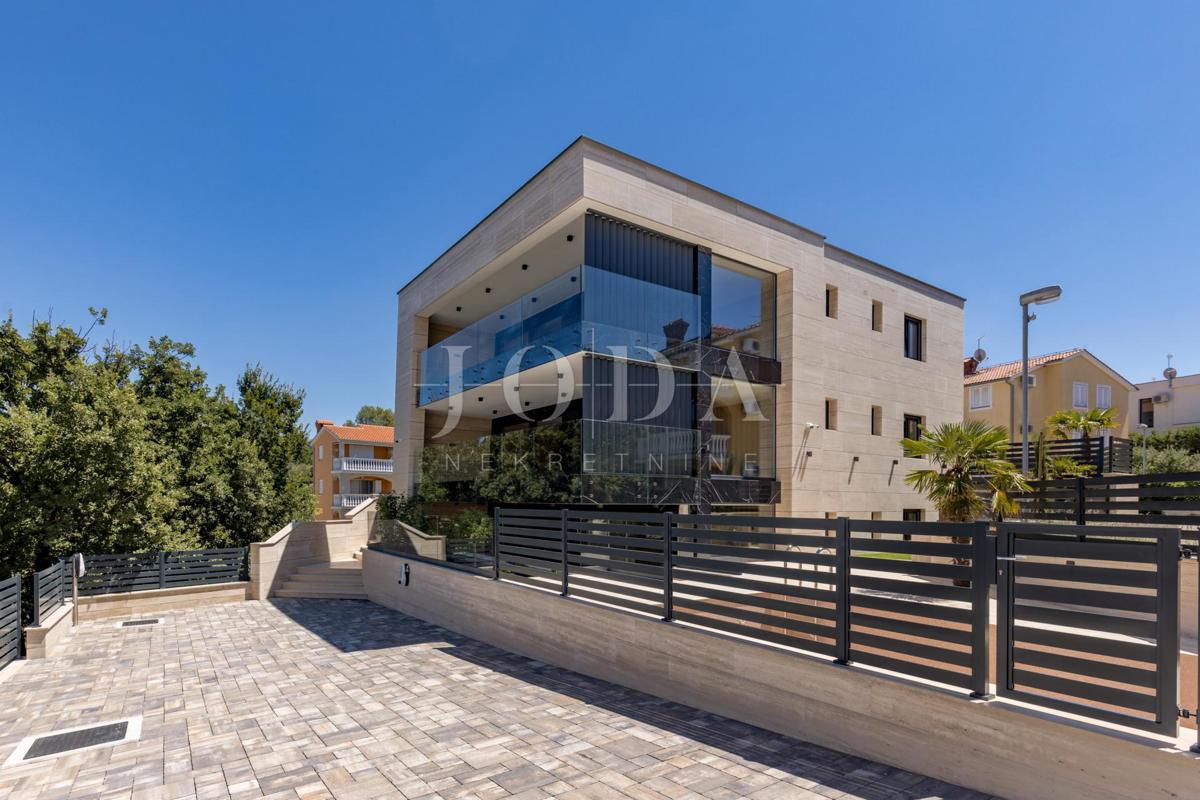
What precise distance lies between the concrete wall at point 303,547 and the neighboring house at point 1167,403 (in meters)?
47.6

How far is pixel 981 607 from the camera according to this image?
3920 mm

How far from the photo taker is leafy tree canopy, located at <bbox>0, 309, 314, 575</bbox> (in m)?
12.9

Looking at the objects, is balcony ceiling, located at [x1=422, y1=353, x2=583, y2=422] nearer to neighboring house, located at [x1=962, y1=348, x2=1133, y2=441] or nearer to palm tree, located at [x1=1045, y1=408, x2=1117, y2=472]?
palm tree, located at [x1=1045, y1=408, x2=1117, y2=472]

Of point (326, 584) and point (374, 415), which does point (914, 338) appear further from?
point (374, 415)

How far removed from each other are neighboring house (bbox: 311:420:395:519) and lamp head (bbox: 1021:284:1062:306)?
36.5 metres

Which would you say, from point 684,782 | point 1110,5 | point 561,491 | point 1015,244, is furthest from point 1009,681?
point 1015,244

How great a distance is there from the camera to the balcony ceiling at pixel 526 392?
12.9 m

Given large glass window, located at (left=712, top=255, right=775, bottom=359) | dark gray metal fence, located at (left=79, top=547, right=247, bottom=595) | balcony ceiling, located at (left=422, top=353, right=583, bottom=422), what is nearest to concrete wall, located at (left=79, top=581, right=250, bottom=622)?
dark gray metal fence, located at (left=79, top=547, right=247, bottom=595)

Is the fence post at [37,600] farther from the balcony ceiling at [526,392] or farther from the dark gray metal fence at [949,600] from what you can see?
the dark gray metal fence at [949,600]

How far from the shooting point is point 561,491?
11.9 metres

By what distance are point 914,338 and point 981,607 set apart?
17991mm

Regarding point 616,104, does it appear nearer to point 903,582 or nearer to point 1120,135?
point 1120,135

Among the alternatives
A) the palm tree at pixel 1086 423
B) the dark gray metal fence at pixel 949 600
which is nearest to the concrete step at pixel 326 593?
the dark gray metal fence at pixel 949 600

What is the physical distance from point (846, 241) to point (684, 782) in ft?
54.6
